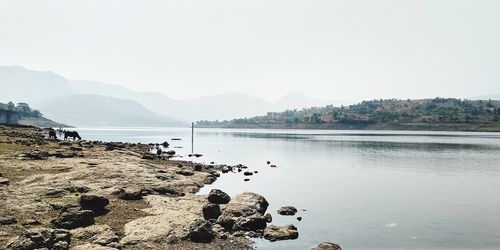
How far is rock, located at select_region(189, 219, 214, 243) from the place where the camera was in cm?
2695

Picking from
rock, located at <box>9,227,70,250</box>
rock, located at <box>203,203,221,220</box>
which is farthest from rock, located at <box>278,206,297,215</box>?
rock, located at <box>9,227,70,250</box>

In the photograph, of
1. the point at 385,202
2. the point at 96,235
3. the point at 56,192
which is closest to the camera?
the point at 96,235

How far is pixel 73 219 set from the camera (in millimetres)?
26406

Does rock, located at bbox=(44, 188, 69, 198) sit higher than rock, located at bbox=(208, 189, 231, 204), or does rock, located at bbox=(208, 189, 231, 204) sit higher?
rock, located at bbox=(44, 188, 69, 198)

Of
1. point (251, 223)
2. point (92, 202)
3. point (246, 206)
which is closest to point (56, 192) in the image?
point (92, 202)

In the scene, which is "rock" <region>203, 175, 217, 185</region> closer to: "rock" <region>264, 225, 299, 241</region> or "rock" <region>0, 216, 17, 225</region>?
"rock" <region>264, 225, 299, 241</region>

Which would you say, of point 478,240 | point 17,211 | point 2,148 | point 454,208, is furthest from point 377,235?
point 2,148

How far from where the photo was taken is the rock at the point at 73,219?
26000mm

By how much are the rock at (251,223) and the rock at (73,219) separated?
37.2ft

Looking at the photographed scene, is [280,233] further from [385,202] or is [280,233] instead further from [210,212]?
[385,202]

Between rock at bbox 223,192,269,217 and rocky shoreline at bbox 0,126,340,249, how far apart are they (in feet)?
0.29

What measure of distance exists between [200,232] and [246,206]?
8782 mm

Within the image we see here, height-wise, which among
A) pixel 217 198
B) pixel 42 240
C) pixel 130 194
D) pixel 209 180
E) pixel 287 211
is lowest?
pixel 287 211

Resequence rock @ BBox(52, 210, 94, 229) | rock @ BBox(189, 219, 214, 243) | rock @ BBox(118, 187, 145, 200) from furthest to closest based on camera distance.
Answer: rock @ BBox(118, 187, 145, 200) < rock @ BBox(189, 219, 214, 243) < rock @ BBox(52, 210, 94, 229)
